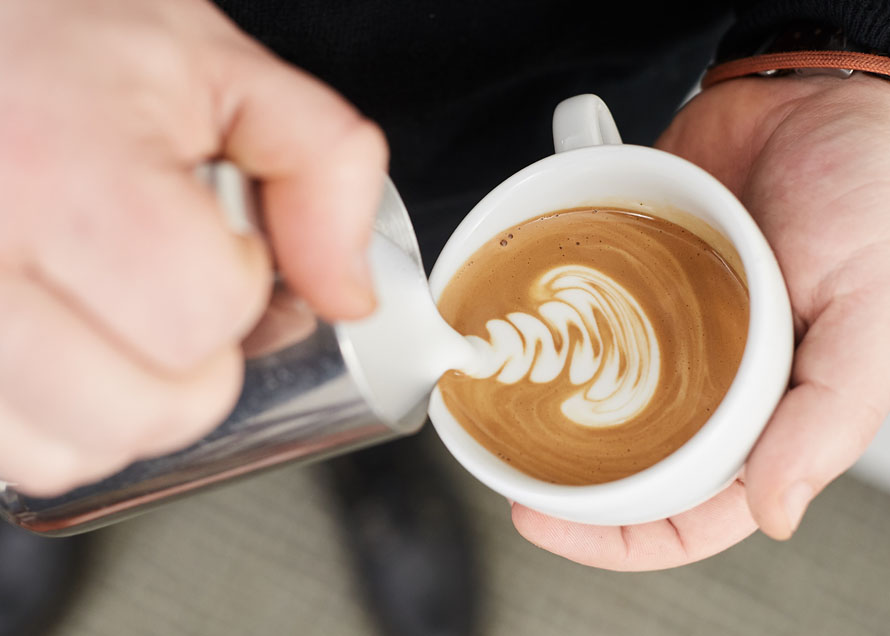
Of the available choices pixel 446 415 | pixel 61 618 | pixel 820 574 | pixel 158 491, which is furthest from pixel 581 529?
pixel 61 618

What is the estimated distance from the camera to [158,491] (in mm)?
517

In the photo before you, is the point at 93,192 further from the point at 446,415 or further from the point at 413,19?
the point at 413,19

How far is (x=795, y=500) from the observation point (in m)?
0.61

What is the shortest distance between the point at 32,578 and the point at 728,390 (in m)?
1.36

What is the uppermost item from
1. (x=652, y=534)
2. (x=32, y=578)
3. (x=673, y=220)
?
(x=673, y=220)

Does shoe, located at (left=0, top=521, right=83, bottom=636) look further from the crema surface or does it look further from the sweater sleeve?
the sweater sleeve

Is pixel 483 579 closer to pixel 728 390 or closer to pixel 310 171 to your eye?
pixel 728 390

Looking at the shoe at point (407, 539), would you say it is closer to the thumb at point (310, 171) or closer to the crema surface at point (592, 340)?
the crema surface at point (592, 340)

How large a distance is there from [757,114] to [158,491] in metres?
0.74

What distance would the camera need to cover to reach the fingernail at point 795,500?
60cm

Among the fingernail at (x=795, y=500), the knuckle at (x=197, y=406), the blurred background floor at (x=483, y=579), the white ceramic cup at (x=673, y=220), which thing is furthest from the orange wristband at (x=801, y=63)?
the blurred background floor at (x=483, y=579)

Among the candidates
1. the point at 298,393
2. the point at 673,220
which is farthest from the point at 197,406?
the point at 673,220

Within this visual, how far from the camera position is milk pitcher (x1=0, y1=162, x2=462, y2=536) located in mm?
436

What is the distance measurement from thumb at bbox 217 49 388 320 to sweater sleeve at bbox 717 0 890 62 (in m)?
0.58
